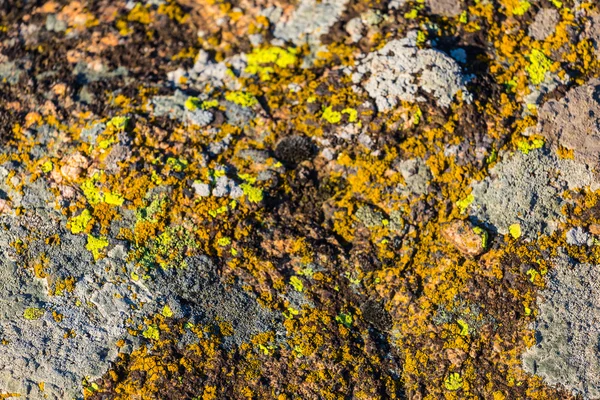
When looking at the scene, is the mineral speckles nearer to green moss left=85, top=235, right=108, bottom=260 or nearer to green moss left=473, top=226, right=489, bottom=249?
green moss left=473, top=226, right=489, bottom=249

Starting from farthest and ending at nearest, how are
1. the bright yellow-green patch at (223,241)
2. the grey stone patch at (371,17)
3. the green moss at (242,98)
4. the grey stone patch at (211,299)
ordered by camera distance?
1. the grey stone patch at (371,17)
2. the green moss at (242,98)
3. the bright yellow-green patch at (223,241)
4. the grey stone patch at (211,299)

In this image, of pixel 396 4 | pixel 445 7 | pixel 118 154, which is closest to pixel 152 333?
pixel 118 154

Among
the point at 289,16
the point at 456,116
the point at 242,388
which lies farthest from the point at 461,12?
the point at 242,388

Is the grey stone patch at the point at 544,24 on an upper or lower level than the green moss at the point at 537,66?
upper

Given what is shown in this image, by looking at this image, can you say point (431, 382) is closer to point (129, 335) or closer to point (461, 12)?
point (129, 335)

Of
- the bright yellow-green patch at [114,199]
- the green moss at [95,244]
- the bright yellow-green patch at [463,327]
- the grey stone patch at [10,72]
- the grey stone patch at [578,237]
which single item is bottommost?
the bright yellow-green patch at [463,327]

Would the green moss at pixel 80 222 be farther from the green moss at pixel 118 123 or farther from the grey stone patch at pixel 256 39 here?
the grey stone patch at pixel 256 39

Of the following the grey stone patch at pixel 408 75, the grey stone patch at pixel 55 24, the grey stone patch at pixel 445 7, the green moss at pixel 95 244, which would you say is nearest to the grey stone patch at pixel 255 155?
the grey stone patch at pixel 408 75

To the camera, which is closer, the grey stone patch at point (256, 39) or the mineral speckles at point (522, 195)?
the mineral speckles at point (522, 195)
